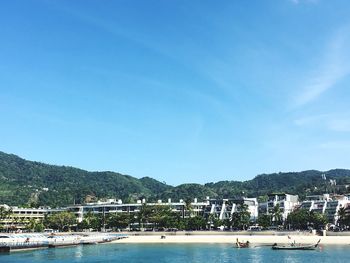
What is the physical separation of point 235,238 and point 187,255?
120 ft

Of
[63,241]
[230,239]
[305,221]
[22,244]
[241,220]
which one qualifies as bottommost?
[22,244]

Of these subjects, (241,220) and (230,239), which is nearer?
(230,239)

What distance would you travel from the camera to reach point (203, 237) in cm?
13062

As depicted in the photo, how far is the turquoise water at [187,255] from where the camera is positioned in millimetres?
83812

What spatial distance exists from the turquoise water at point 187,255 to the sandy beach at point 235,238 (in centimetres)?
1203

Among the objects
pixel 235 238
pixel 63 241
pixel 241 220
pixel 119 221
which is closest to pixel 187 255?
pixel 235 238

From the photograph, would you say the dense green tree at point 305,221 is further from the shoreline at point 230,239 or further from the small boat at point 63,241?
the small boat at point 63,241

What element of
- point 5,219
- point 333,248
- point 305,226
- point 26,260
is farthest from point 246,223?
point 5,219

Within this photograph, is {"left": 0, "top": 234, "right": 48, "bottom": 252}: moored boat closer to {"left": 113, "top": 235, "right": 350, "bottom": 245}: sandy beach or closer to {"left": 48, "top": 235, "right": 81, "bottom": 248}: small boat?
{"left": 48, "top": 235, "right": 81, "bottom": 248}: small boat

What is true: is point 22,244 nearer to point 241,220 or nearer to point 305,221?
point 241,220

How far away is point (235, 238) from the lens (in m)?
126

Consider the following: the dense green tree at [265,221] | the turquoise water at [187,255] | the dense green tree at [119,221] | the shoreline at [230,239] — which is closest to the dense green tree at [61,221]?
the dense green tree at [119,221]

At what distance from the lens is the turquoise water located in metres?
83.8

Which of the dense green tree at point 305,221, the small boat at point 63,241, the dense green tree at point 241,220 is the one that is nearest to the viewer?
the small boat at point 63,241
